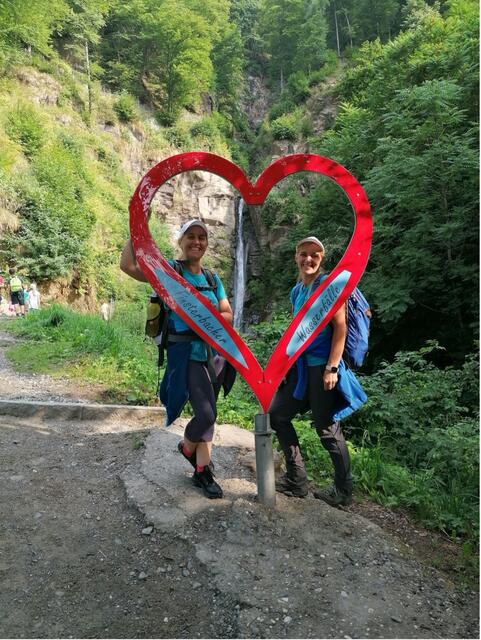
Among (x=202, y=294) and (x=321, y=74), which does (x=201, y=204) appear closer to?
(x=321, y=74)

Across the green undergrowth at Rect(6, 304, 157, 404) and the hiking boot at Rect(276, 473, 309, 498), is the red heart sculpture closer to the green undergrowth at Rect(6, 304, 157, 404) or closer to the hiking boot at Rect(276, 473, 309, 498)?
the hiking boot at Rect(276, 473, 309, 498)

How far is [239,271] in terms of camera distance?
23984 mm

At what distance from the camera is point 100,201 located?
19.4 metres

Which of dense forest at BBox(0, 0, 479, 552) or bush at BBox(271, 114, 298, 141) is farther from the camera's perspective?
bush at BBox(271, 114, 298, 141)

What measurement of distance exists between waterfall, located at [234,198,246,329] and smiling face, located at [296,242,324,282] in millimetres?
19419

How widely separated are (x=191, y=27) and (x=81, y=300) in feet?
69.4

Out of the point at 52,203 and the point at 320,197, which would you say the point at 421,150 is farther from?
the point at 52,203

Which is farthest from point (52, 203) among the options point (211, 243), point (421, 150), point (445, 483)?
point (445, 483)

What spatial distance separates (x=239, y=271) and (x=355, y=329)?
2148cm

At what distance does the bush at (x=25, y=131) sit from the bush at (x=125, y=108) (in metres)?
8.14

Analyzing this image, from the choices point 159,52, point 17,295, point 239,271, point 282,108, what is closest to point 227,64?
point 282,108

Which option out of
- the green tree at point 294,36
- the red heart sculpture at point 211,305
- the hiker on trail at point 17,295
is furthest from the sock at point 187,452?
the green tree at point 294,36

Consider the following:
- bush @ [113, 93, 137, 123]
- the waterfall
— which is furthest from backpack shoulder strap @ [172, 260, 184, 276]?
bush @ [113, 93, 137, 123]

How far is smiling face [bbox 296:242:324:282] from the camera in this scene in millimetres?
2689
